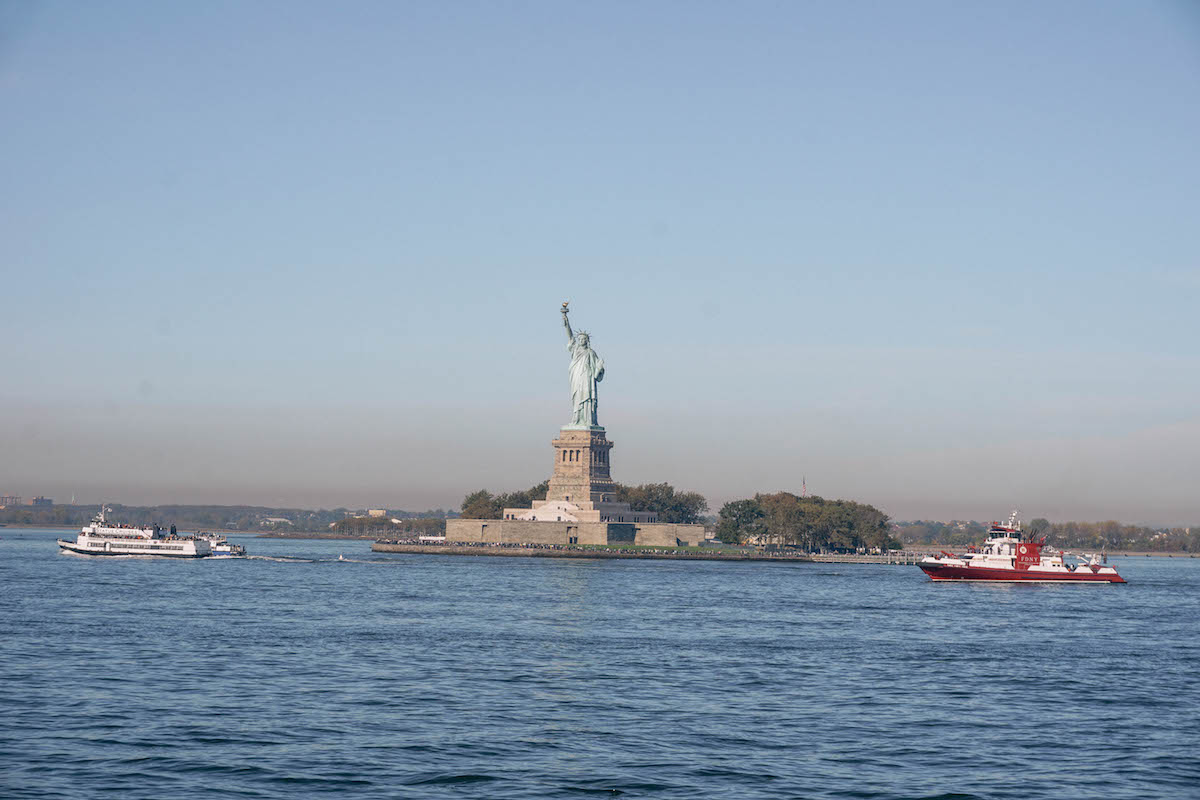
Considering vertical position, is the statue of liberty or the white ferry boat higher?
the statue of liberty

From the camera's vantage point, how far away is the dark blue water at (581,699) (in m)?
31.7

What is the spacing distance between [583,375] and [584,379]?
56 centimetres

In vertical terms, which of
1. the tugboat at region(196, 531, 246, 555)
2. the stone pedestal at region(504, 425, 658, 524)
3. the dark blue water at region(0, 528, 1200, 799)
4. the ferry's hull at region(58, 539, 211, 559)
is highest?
the stone pedestal at region(504, 425, 658, 524)

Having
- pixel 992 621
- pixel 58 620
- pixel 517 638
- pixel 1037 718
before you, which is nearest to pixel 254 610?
pixel 58 620

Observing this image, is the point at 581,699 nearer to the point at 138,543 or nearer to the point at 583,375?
the point at 138,543

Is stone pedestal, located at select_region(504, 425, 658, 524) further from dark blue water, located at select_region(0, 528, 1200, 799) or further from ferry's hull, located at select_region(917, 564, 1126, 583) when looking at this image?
dark blue water, located at select_region(0, 528, 1200, 799)

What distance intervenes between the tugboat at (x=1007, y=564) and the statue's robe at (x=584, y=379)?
67435 mm

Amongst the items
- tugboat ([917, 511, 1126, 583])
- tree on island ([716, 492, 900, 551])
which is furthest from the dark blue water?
tree on island ([716, 492, 900, 551])

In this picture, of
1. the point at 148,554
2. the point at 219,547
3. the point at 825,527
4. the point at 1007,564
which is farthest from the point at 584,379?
the point at 1007,564

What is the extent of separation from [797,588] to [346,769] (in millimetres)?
79391

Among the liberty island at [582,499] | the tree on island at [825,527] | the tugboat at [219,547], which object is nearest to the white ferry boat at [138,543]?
the tugboat at [219,547]

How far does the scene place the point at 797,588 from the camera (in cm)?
10825

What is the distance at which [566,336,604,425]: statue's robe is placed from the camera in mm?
178875

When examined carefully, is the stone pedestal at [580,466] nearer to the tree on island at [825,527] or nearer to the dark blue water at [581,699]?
the tree on island at [825,527]
